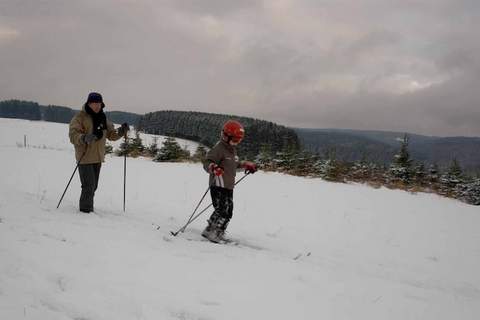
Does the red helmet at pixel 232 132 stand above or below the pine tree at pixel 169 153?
above

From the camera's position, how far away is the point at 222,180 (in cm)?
671

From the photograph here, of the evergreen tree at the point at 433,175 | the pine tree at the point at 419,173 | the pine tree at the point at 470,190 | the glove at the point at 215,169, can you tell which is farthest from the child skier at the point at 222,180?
the pine tree at the point at 470,190

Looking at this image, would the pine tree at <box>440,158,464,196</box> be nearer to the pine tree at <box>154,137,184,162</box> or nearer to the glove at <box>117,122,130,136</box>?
the pine tree at <box>154,137,184,162</box>

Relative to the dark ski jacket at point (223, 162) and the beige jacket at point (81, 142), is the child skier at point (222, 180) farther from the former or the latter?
the beige jacket at point (81, 142)

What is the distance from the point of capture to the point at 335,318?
3770 millimetres

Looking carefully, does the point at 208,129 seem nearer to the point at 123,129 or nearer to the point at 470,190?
the point at 470,190

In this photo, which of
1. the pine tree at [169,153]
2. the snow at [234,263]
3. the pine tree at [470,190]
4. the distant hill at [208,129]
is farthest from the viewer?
the distant hill at [208,129]

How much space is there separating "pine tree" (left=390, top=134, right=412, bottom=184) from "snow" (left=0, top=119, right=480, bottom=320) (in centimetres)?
1697

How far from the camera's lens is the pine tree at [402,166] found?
27328 mm

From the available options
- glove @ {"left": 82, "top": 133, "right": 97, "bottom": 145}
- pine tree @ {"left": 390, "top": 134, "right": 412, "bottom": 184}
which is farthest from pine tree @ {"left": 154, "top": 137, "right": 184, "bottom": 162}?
glove @ {"left": 82, "top": 133, "right": 97, "bottom": 145}

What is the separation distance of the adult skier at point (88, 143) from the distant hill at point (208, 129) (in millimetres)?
84748

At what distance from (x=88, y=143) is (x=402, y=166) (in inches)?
1042

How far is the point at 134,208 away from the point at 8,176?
673cm

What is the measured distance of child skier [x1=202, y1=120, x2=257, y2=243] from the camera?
670 centimetres
